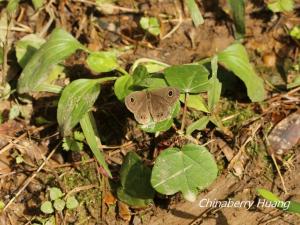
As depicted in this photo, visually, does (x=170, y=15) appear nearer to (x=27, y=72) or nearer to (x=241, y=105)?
(x=241, y=105)

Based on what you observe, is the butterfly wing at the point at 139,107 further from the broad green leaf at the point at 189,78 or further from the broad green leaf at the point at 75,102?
the broad green leaf at the point at 75,102

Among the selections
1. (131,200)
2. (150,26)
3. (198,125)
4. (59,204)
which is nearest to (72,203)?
(59,204)

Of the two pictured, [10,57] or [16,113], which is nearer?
[16,113]

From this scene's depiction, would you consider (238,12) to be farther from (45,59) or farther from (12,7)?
(12,7)

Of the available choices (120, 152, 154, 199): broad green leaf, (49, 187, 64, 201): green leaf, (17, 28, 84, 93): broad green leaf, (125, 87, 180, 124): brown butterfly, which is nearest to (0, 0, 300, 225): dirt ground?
(49, 187, 64, 201): green leaf

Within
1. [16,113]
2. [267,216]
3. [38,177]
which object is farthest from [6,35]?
[267,216]

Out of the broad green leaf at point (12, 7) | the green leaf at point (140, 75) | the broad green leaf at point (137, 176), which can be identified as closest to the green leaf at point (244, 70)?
the green leaf at point (140, 75)

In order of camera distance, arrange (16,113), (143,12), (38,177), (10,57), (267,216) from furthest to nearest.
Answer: (143,12) → (10,57) → (16,113) → (38,177) → (267,216)
